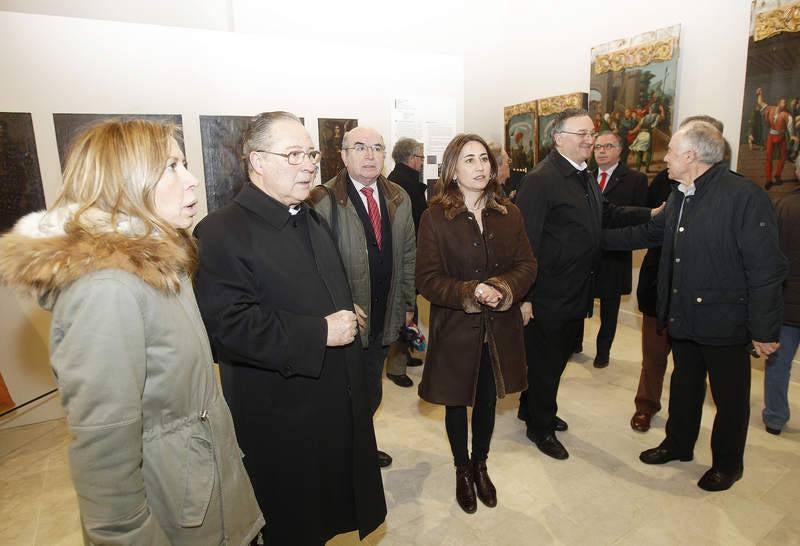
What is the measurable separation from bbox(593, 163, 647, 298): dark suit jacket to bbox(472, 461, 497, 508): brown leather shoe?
269 centimetres

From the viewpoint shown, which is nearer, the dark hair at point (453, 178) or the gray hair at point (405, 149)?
the dark hair at point (453, 178)

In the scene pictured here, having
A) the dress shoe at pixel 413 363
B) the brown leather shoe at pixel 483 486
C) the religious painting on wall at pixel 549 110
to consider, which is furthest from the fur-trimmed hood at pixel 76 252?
the religious painting on wall at pixel 549 110

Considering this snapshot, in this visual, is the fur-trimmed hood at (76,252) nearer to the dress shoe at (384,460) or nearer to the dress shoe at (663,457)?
the dress shoe at (384,460)

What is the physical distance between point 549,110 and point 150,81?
17.7 ft

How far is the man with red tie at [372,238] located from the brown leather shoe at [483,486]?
0.76 m

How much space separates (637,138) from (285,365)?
5.61 metres

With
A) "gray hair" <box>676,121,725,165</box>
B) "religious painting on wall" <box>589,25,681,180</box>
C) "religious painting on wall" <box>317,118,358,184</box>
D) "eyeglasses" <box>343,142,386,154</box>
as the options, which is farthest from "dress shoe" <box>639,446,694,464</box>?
"religious painting on wall" <box>317,118,358,184</box>

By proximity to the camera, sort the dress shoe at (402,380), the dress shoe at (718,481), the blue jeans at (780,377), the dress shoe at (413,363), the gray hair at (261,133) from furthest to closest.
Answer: the dress shoe at (413,363) < the dress shoe at (402,380) < the blue jeans at (780,377) < the dress shoe at (718,481) < the gray hair at (261,133)

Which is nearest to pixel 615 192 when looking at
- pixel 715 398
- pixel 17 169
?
pixel 715 398

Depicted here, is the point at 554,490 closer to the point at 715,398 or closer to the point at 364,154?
the point at 715,398

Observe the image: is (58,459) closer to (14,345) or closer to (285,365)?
(14,345)

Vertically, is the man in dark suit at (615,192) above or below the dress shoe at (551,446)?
above

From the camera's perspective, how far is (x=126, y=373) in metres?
1.26

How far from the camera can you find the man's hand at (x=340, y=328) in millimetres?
1915
